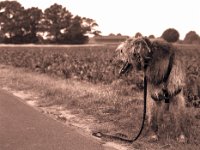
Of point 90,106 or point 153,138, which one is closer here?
point 153,138

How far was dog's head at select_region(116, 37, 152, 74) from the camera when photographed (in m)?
6.17

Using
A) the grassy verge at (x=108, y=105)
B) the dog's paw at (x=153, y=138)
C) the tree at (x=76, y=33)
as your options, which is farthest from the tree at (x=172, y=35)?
the tree at (x=76, y=33)

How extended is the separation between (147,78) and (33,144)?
6.67 feet

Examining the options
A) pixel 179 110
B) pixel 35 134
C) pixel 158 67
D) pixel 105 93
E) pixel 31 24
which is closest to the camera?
pixel 158 67

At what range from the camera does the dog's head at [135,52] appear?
617cm

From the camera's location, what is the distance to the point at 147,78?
650 cm

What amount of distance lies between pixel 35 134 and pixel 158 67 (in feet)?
8.29

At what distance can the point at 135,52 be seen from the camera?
6180mm

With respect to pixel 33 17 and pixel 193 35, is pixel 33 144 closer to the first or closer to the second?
pixel 193 35

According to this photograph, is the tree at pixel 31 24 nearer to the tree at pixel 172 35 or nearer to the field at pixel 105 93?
the tree at pixel 172 35

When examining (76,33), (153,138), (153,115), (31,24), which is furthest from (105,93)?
(31,24)

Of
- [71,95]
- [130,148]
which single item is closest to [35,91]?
[71,95]

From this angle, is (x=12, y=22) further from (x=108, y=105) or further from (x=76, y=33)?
(x=108, y=105)

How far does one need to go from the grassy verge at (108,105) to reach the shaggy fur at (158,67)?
15.4 inches
